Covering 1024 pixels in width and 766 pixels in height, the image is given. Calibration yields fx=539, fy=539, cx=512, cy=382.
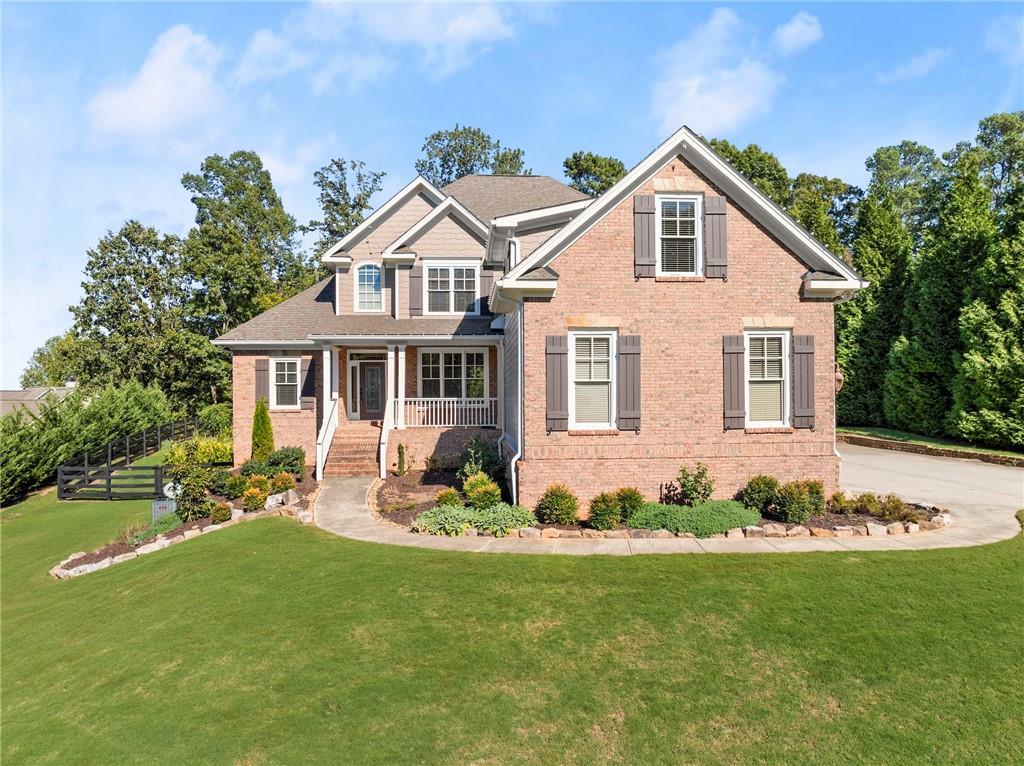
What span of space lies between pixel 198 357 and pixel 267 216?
2197 centimetres

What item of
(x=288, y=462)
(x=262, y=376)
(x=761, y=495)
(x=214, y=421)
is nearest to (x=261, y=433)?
(x=288, y=462)

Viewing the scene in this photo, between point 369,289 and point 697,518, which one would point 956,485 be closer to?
point 697,518

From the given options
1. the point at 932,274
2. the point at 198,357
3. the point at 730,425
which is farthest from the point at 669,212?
the point at 198,357

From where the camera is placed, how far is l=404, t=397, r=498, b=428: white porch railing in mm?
17453

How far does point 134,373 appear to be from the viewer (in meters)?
32.8

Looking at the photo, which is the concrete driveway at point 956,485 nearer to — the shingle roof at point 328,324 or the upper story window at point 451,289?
the shingle roof at point 328,324

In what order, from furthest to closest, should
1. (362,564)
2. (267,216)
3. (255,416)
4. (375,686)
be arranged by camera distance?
(267,216) < (255,416) < (362,564) < (375,686)

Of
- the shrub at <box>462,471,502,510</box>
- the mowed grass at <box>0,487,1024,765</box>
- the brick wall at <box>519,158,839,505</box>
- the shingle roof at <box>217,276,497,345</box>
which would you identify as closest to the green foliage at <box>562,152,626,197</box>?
the shingle roof at <box>217,276,497,345</box>

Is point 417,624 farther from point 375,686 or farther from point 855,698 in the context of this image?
point 855,698

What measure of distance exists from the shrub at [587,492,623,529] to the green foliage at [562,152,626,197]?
111ft

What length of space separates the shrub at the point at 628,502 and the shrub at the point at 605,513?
3.8 inches

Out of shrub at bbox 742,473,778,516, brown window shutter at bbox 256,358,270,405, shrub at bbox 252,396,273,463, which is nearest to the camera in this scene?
shrub at bbox 742,473,778,516

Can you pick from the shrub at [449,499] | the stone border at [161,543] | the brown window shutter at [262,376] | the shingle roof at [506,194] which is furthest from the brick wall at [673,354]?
the brown window shutter at [262,376]

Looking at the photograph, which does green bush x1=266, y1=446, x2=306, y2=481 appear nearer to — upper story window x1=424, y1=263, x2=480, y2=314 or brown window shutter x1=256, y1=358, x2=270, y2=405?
brown window shutter x1=256, y1=358, x2=270, y2=405
